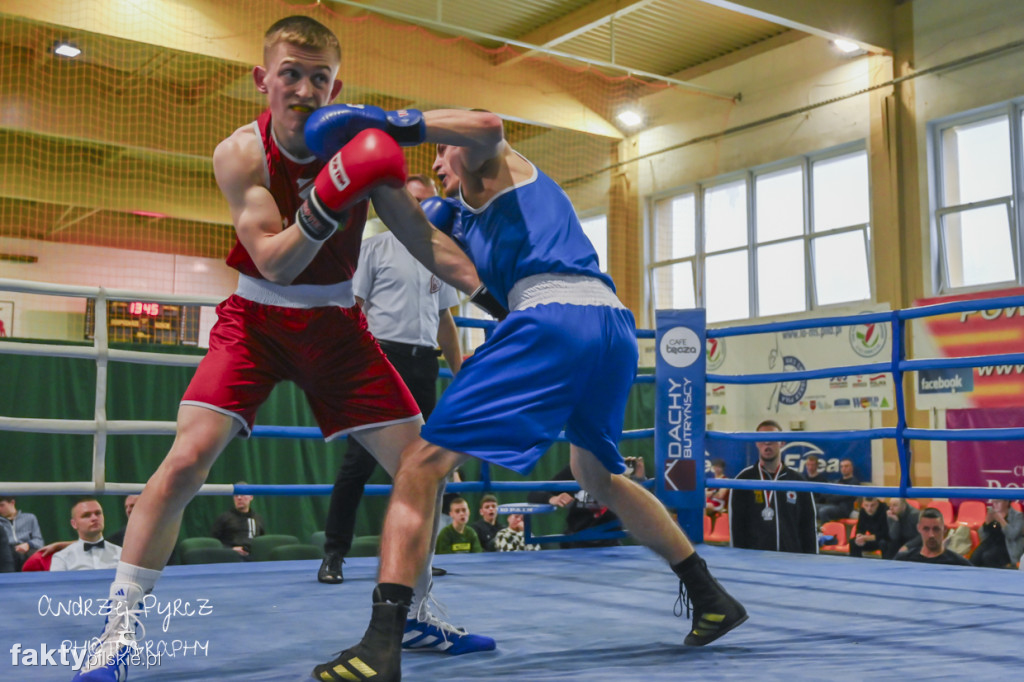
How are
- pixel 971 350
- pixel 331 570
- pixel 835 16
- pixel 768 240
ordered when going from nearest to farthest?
pixel 331 570
pixel 971 350
pixel 835 16
pixel 768 240

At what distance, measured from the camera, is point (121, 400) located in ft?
17.5

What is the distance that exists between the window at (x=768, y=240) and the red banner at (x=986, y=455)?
1.81 meters

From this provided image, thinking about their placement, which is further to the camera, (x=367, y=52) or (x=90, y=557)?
(x=367, y=52)

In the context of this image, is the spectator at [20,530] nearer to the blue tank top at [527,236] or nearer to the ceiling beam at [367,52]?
the blue tank top at [527,236]

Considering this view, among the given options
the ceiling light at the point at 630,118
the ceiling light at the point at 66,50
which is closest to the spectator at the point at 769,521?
the ceiling light at the point at 630,118

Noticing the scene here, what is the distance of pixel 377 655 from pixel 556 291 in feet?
2.54

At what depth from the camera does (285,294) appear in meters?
1.99

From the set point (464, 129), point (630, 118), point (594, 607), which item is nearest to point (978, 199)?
point (630, 118)

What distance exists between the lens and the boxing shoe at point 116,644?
161 cm

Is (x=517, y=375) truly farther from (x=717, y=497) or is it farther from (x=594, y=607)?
(x=717, y=497)

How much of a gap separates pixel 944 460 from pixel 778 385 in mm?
2149

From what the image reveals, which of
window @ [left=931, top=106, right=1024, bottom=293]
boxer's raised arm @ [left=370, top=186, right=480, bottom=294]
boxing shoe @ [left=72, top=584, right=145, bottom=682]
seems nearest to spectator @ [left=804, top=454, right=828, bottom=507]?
window @ [left=931, top=106, right=1024, bottom=293]

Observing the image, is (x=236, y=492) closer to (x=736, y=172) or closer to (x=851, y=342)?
(x=851, y=342)

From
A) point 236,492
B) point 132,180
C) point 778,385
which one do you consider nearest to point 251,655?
point 236,492
